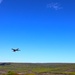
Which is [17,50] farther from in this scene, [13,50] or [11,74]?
[11,74]

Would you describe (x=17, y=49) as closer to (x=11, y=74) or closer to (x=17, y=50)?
(x=17, y=50)

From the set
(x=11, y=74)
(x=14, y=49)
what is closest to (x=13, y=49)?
(x=14, y=49)

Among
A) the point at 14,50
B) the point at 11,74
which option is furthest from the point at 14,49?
the point at 11,74

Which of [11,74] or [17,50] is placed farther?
[11,74]

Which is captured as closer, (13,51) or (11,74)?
(13,51)

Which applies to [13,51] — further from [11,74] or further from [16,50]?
[11,74]

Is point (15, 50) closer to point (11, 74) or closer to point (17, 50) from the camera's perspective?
point (17, 50)
